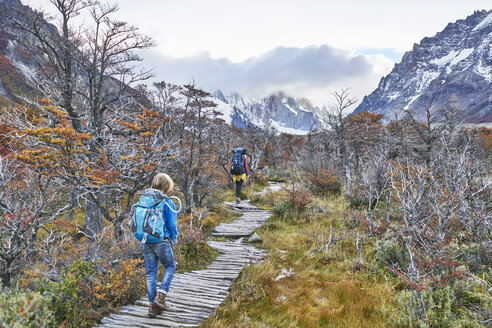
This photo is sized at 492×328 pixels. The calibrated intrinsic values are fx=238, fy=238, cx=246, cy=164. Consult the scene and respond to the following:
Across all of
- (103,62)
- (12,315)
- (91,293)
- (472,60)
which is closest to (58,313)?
(91,293)

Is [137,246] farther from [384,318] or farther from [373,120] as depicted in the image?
[373,120]

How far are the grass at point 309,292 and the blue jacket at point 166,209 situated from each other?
1.37 m

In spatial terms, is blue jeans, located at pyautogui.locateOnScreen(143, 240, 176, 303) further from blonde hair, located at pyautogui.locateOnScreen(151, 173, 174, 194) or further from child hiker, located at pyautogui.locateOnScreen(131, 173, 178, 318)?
blonde hair, located at pyautogui.locateOnScreen(151, 173, 174, 194)

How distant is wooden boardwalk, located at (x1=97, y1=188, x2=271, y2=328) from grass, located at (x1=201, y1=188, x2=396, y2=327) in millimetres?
219

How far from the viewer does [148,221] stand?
134 inches

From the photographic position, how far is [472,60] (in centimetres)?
16325

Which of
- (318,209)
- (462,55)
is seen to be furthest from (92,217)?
(462,55)

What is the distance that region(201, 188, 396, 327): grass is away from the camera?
3486 mm

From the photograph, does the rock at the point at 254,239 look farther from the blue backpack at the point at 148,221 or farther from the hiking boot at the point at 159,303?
the blue backpack at the point at 148,221

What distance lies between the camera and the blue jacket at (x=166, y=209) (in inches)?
138

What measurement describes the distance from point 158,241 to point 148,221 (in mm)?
342

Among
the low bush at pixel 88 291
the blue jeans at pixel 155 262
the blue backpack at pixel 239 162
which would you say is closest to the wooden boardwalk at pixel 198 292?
the low bush at pixel 88 291

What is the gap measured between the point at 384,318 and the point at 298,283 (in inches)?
60.6

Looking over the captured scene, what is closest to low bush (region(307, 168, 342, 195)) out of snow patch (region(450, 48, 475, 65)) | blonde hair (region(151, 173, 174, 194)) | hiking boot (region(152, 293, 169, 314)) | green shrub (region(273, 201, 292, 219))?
green shrub (region(273, 201, 292, 219))
